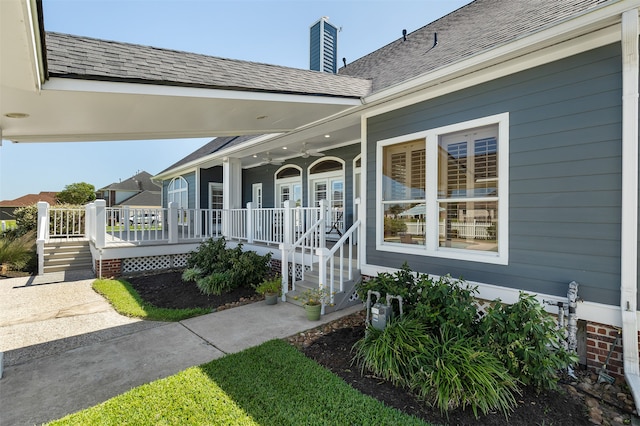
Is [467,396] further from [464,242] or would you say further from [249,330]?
[249,330]

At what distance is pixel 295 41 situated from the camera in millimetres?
9906

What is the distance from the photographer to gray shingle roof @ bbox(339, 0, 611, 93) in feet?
11.9

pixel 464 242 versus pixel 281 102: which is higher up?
pixel 281 102

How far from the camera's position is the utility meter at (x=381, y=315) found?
357cm

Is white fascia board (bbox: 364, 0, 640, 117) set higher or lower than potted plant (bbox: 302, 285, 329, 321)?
higher

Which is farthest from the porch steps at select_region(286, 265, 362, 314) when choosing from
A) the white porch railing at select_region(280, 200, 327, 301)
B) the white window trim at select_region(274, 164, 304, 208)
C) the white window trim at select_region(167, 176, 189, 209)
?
the white window trim at select_region(167, 176, 189, 209)

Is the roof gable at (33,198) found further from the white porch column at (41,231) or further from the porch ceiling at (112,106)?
the porch ceiling at (112,106)

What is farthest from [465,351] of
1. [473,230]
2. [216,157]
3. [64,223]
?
[64,223]

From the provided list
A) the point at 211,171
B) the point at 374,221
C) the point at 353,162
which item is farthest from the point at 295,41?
the point at 374,221

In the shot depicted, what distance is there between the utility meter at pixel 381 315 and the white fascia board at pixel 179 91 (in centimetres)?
313

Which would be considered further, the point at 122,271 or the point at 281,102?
the point at 122,271

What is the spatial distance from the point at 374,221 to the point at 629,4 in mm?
3778

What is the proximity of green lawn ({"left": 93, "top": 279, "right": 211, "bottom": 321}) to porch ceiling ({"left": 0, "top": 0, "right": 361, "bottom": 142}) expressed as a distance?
298cm

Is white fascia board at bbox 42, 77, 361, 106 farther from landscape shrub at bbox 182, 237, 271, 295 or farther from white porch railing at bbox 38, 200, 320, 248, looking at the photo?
landscape shrub at bbox 182, 237, 271, 295
